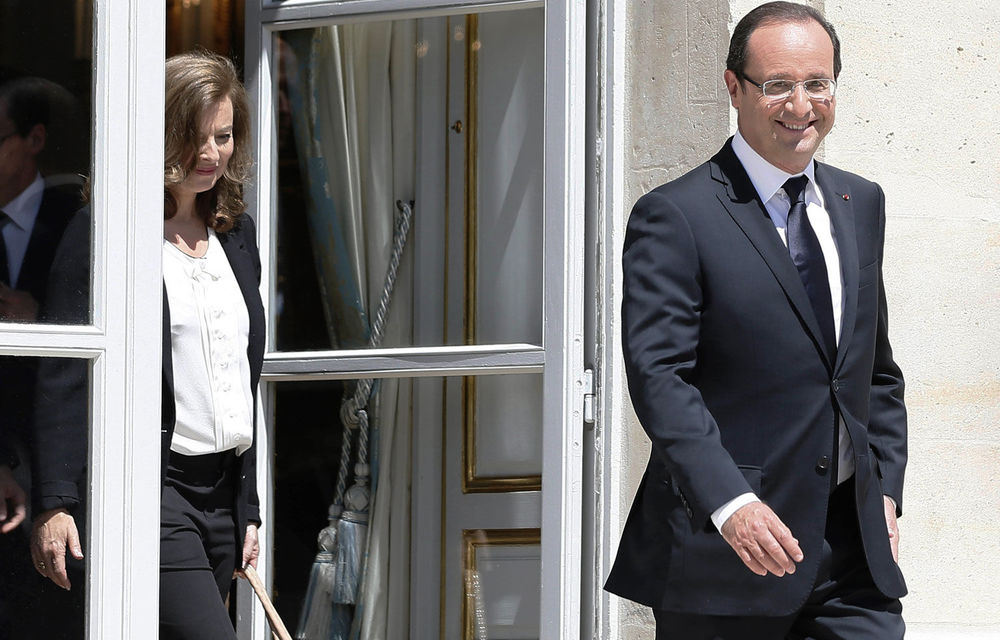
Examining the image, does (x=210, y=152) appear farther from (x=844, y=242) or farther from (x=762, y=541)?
(x=762, y=541)

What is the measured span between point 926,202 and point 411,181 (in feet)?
3.91

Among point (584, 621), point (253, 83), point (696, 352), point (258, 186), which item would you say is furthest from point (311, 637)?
point (696, 352)

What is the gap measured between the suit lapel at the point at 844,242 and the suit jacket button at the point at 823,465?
15 centimetres

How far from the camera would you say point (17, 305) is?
113 inches

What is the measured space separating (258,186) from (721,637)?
1.88 m

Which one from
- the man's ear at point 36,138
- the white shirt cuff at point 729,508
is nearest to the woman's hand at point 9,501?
the man's ear at point 36,138

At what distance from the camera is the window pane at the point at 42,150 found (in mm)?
2867

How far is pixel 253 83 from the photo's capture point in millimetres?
4137

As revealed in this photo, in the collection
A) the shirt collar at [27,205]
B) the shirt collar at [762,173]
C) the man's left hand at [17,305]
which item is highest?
the shirt collar at [762,173]

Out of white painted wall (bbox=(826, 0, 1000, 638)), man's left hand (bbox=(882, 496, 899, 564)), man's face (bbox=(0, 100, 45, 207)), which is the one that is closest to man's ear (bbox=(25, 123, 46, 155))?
man's face (bbox=(0, 100, 45, 207))

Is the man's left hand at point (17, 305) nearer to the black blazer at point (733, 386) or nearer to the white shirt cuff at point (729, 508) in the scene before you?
the black blazer at point (733, 386)

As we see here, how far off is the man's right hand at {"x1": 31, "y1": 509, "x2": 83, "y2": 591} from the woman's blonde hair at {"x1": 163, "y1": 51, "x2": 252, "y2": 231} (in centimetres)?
77

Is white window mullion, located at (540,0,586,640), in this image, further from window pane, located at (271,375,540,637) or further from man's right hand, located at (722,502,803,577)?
man's right hand, located at (722,502,803,577)

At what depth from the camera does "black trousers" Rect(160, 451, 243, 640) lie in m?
3.26
